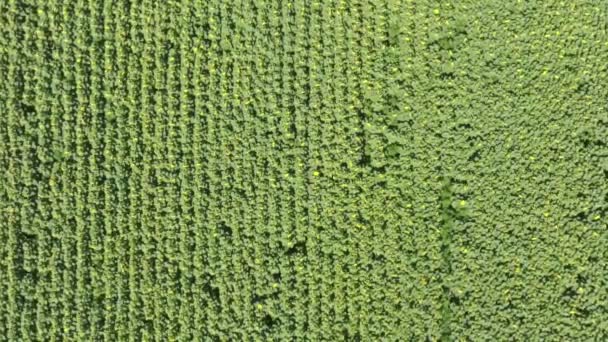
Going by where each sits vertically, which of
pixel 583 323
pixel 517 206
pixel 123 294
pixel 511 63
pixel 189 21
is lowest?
pixel 583 323

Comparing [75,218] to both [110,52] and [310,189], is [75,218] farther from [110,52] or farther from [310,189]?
[310,189]

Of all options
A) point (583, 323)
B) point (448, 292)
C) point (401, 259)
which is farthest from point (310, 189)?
point (583, 323)

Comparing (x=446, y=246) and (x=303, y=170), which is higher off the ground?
(x=303, y=170)

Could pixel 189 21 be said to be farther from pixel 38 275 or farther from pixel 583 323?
pixel 583 323

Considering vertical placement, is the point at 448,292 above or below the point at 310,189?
below

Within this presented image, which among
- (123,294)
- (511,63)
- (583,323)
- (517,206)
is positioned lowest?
(583,323)

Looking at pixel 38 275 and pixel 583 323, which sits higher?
pixel 38 275

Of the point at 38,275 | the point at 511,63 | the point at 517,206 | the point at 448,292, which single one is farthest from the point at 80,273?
the point at 511,63
